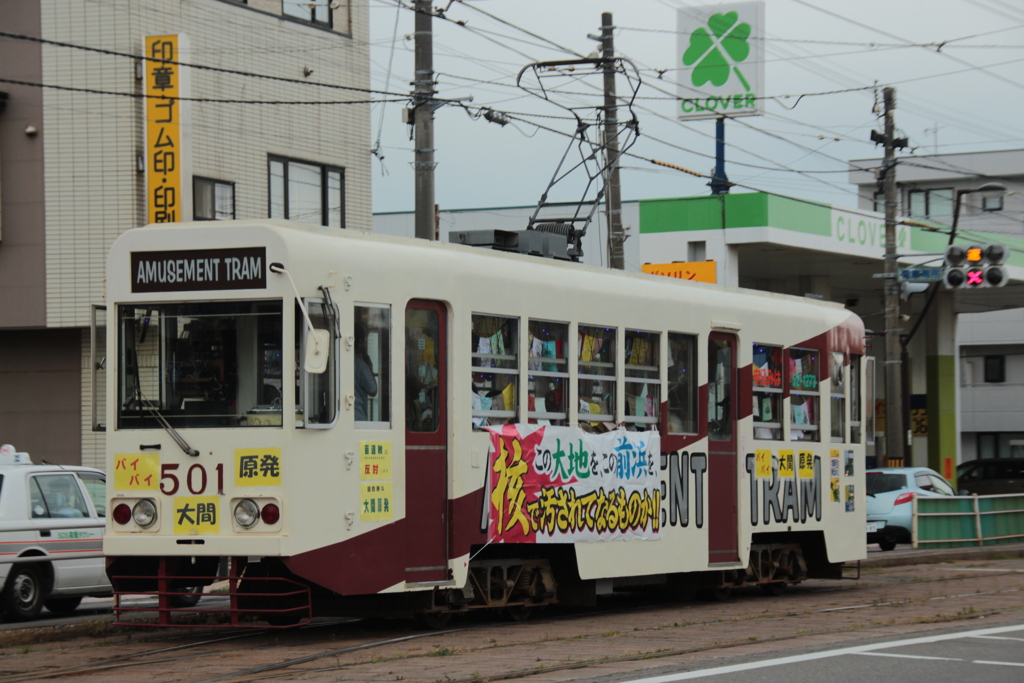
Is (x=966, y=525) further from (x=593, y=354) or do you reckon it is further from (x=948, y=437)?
(x=948, y=437)

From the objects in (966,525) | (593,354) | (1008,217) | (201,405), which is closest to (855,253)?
(966,525)

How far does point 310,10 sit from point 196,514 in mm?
16989

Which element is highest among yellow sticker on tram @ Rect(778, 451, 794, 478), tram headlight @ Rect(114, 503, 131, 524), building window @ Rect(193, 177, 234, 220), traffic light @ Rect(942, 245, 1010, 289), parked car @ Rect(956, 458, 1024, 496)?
building window @ Rect(193, 177, 234, 220)

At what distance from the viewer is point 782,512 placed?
15727mm

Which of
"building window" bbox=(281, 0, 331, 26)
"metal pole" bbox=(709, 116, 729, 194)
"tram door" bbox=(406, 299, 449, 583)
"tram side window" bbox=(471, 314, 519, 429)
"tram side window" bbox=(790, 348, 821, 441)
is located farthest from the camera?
"metal pole" bbox=(709, 116, 729, 194)

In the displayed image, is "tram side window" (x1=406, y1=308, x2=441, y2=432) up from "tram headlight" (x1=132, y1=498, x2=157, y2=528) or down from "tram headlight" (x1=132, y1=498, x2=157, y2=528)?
up

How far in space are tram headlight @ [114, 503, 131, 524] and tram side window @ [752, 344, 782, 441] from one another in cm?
722

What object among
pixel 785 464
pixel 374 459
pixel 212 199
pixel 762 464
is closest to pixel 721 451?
pixel 762 464

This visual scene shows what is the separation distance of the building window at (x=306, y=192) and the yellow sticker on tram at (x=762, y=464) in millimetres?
11442

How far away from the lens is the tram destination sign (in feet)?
34.9

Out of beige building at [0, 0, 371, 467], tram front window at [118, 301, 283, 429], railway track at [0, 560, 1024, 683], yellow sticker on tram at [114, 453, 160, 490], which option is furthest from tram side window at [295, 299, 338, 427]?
beige building at [0, 0, 371, 467]

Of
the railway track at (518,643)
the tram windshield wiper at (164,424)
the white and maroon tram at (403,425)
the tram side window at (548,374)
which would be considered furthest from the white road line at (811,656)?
the tram windshield wiper at (164,424)

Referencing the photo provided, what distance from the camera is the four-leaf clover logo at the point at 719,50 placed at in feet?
116

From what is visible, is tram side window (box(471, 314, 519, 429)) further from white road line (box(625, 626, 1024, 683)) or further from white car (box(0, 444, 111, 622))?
white car (box(0, 444, 111, 622))
